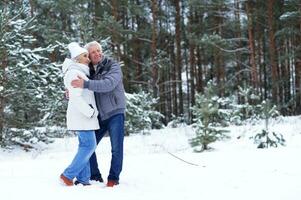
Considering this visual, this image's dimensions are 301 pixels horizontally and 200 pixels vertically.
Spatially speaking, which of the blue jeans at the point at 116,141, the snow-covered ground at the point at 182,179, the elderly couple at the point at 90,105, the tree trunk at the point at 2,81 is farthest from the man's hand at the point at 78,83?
the tree trunk at the point at 2,81

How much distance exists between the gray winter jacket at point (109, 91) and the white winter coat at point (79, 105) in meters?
0.15

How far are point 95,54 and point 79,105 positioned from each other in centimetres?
71

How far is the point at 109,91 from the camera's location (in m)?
5.46

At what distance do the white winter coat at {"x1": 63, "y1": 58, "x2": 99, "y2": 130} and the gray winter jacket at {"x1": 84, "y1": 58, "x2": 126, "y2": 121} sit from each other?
0.50 ft

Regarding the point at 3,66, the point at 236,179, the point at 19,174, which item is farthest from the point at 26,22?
the point at 236,179

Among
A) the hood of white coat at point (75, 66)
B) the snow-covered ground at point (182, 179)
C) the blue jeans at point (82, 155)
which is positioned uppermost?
the hood of white coat at point (75, 66)

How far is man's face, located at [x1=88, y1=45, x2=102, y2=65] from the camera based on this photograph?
18.5 ft

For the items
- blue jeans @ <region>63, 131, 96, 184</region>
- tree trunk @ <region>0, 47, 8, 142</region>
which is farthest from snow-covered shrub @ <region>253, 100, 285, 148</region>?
tree trunk @ <region>0, 47, 8, 142</region>

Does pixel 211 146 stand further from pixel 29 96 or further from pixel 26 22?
pixel 26 22

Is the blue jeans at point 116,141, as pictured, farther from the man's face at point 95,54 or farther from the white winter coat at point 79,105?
the man's face at point 95,54

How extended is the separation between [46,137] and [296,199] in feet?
31.9

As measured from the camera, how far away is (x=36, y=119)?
14.0m

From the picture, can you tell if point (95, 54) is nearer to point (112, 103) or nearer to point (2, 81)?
point (112, 103)

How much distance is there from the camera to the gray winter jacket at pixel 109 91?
5453 millimetres
